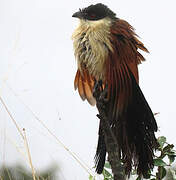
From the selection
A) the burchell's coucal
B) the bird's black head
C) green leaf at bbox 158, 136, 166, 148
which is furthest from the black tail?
the bird's black head

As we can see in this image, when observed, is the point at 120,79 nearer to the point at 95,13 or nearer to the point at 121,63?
the point at 121,63

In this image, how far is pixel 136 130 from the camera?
2314 mm

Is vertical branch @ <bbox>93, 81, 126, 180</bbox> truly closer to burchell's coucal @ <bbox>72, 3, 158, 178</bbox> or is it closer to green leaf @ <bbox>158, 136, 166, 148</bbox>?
burchell's coucal @ <bbox>72, 3, 158, 178</bbox>

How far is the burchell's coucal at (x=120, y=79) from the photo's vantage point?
2.30 meters

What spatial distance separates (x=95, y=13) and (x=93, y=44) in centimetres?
24

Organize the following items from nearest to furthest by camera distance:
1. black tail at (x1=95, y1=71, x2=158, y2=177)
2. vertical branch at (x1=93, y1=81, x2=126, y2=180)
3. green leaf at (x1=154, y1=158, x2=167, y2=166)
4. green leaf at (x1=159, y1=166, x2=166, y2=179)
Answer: vertical branch at (x1=93, y1=81, x2=126, y2=180) → black tail at (x1=95, y1=71, x2=158, y2=177) → green leaf at (x1=154, y1=158, x2=167, y2=166) → green leaf at (x1=159, y1=166, x2=166, y2=179)

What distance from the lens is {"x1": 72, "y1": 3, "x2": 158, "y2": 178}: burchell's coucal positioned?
2305mm

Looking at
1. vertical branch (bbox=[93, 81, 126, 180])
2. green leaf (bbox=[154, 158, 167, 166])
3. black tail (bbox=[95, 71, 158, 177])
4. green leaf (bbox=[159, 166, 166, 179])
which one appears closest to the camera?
vertical branch (bbox=[93, 81, 126, 180])

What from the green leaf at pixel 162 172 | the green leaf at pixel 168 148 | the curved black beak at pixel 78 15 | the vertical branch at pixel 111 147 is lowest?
the green leaf at pixel 162 172

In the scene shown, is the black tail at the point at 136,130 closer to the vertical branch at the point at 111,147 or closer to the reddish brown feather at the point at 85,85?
the vertical branch at the point at 111,147

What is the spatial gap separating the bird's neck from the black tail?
0.19m

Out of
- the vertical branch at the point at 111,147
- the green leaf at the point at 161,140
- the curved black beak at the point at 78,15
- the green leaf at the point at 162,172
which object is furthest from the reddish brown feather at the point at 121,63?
the green leaf at the point at 162,172

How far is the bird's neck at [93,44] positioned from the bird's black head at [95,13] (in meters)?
0.04

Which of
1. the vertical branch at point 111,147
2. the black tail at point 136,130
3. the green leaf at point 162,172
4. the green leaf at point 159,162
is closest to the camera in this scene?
the vertical branch at point 111,147
